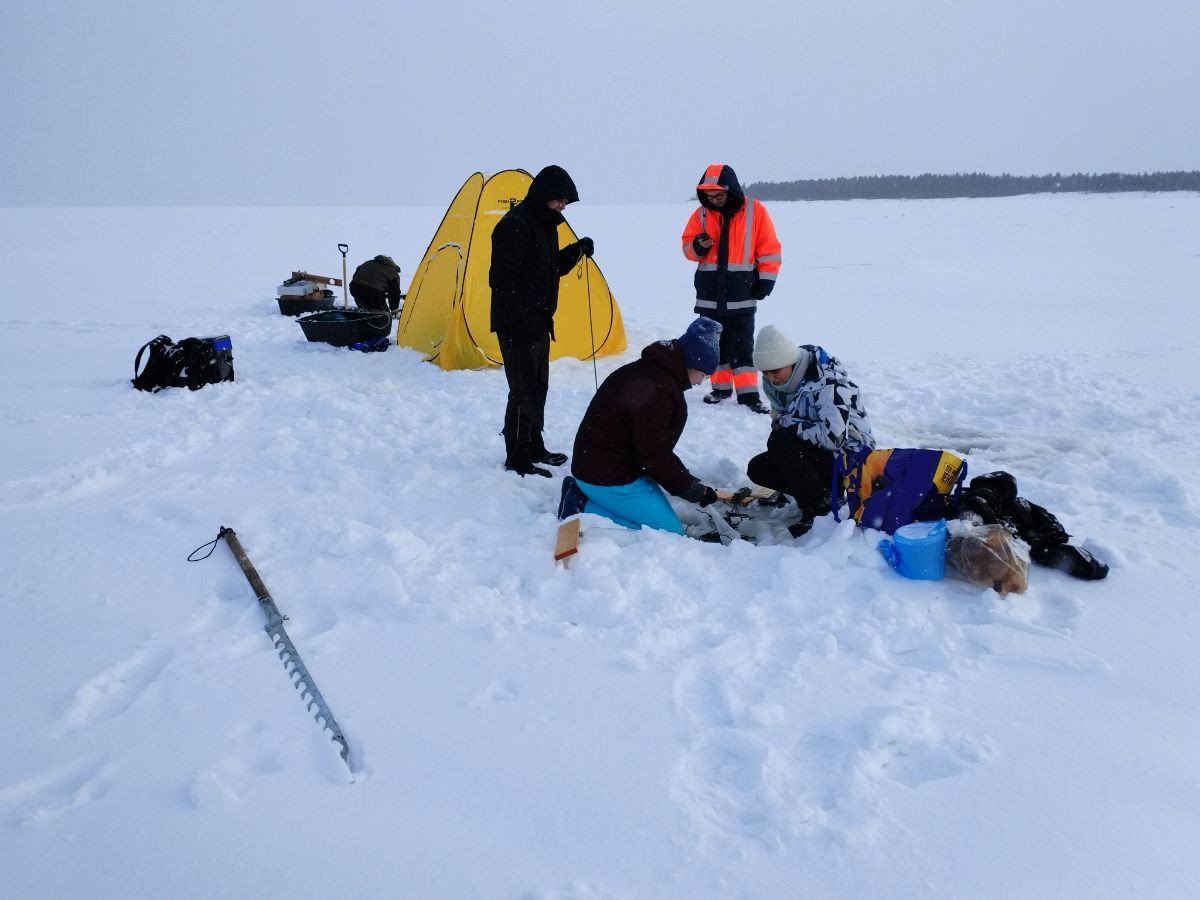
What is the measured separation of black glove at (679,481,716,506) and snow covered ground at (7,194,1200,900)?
21cm

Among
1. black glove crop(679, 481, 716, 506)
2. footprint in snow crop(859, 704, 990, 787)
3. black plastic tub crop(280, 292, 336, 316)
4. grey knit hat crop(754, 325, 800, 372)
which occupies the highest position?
grey knit hat crop(754, 325, 800, 372)

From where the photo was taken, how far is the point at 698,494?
3.39m

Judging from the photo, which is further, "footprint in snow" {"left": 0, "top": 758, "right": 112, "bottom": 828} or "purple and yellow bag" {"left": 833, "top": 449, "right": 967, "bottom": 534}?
"purple and yellow bag" {"left": 833, "top": 449, "right": 967, "bottom": 534}

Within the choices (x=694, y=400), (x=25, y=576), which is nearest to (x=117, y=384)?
(x=25, y=576)

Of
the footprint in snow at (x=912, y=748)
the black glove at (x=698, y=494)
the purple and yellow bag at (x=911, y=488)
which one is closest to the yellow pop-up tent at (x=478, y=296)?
the black glove at (x=698, y=494)

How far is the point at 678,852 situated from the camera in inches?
70.4

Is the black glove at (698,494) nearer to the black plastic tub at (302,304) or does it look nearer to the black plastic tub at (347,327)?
the black plastic tub at (347,327)

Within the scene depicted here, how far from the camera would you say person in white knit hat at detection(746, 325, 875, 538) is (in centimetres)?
345

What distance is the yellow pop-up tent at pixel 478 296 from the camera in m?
6.66

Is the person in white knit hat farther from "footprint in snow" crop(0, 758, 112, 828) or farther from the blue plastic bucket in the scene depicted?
"footprint in snow" crop(0, 758, 112, 828)

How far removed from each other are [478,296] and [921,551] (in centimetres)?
470

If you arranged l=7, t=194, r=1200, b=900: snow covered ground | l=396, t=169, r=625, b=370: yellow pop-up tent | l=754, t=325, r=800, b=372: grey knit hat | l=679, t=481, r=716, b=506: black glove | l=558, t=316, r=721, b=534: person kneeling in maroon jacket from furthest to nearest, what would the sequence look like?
l=396, t=169, r=625, b=370: yellow pop-up tent → l=754, t=325, r=800, b=372: grey knit hat → l=679, t=481, r=716, b=506: black glove → l=558, t=316, r=721, b=534: person kneeling in maroon jacket → l=7, t=194, r=1200, b=900: snow covered ground

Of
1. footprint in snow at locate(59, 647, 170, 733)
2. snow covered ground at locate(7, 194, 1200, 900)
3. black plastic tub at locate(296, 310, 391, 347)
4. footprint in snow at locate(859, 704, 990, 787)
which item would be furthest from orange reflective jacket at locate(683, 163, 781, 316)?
footprint in snow at locate(59, 647, 170, 733)

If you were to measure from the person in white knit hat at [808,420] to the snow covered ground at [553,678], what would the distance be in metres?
0.23
